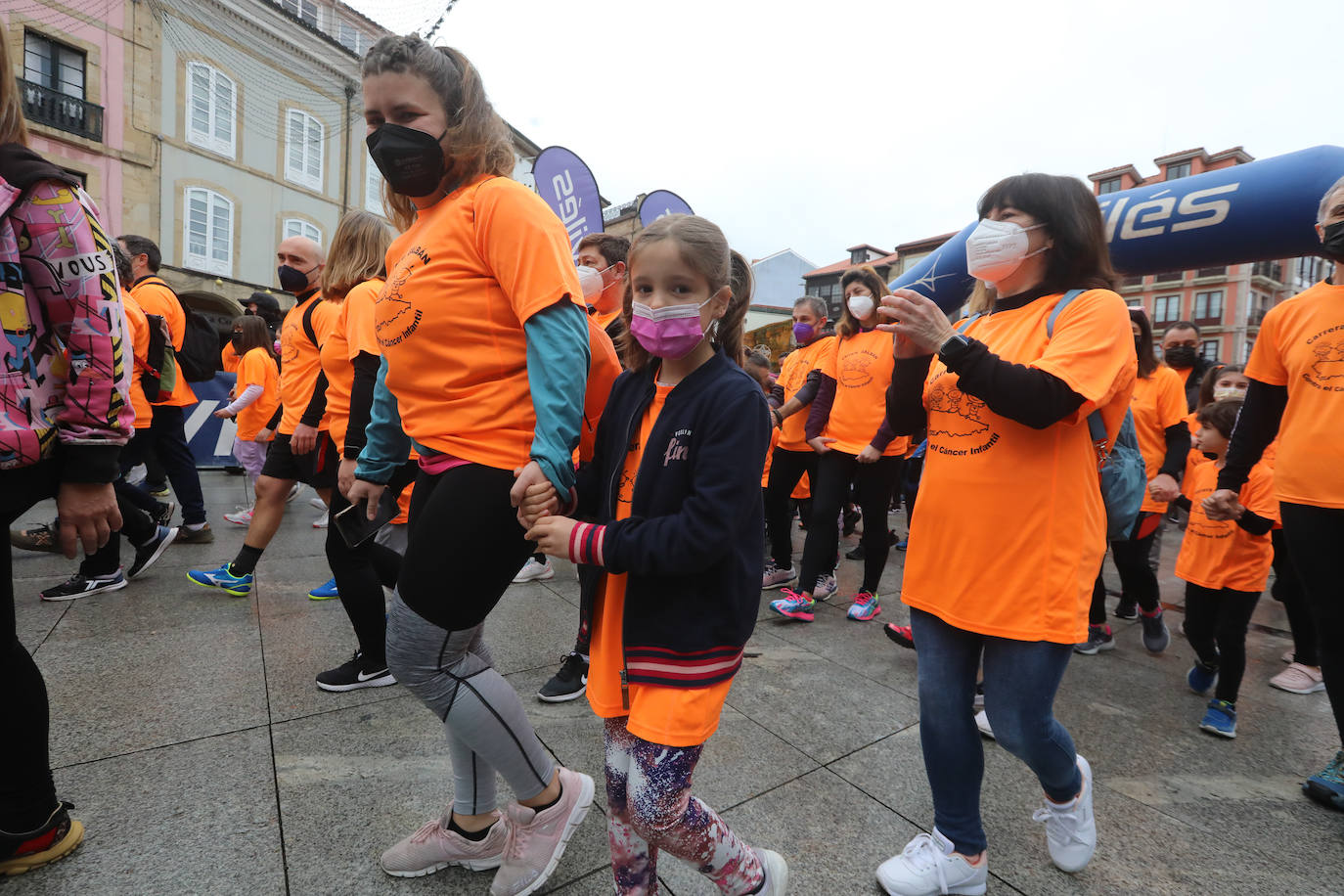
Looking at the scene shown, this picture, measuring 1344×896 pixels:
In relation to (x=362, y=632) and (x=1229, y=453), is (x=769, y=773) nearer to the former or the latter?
(x=362, y=632)

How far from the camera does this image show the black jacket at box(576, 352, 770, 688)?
126 centimetres

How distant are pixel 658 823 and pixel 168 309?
537 centimetres

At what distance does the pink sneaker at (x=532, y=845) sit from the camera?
1.64m

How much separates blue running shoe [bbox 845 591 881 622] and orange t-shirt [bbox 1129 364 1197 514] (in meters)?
1.61

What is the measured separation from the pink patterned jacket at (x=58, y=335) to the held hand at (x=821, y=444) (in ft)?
11.5

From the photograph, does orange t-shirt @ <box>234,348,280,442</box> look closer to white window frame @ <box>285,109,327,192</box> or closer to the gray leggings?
the gray leggings

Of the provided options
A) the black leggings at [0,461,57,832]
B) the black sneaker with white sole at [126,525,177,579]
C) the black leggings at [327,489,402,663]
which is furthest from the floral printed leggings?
the black sneaker with white sole at [126,525,177,579]

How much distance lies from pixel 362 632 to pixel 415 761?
0.74 metres

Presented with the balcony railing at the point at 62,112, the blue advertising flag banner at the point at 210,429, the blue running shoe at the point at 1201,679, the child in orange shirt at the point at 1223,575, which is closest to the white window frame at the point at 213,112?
the balcony railing at the point at 62,112

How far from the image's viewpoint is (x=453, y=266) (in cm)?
148

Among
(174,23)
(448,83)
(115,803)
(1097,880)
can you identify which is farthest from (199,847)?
(174,23)

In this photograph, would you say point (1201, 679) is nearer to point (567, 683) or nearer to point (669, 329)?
point (567, 683)

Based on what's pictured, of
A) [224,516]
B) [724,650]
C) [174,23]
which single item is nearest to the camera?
[724,650]

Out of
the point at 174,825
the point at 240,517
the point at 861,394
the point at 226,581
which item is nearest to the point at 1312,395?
the point at 861,394
